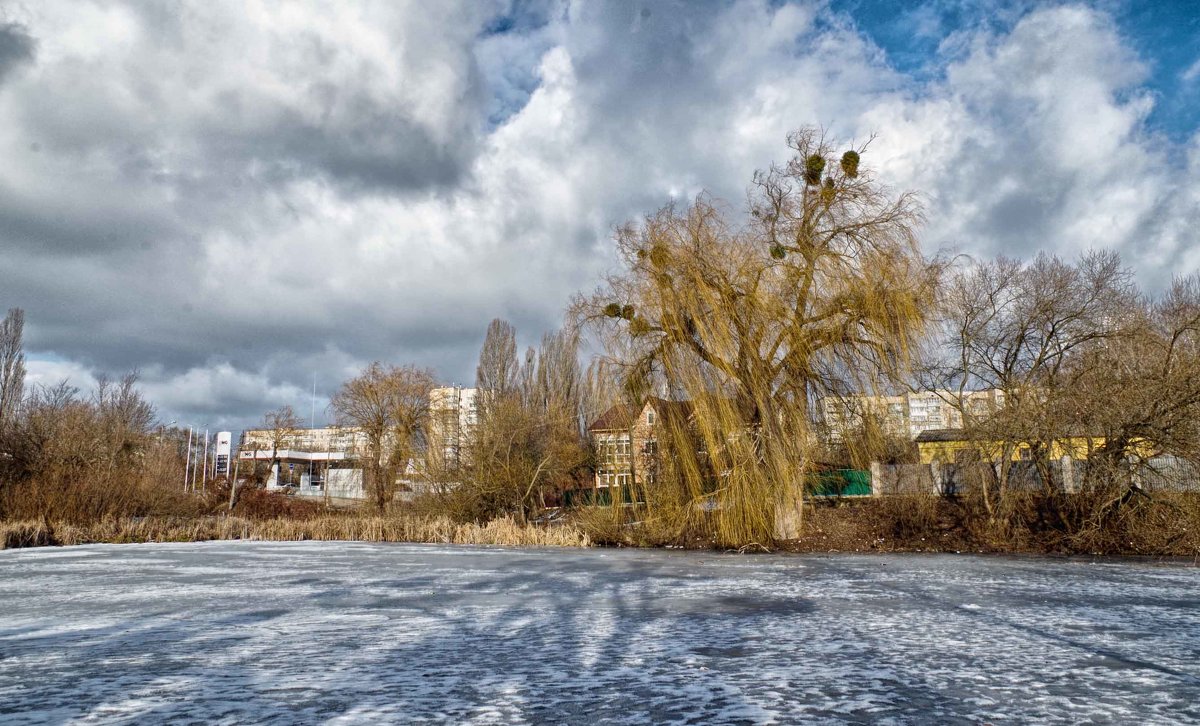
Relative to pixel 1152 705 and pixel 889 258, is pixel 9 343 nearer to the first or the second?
pixel 889 258

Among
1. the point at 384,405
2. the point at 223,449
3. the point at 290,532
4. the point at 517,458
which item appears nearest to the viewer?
the point at 290,532

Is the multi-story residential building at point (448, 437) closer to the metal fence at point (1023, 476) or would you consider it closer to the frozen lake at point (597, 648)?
the metal fence at point (1023, 476)

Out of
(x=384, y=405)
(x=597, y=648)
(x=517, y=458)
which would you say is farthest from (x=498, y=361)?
(x=597, y=648)

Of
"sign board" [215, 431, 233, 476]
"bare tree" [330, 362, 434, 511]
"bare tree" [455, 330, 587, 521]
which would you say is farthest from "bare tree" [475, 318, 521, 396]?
"sign board" [215, 431, 233, 476]

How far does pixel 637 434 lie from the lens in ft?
59.6

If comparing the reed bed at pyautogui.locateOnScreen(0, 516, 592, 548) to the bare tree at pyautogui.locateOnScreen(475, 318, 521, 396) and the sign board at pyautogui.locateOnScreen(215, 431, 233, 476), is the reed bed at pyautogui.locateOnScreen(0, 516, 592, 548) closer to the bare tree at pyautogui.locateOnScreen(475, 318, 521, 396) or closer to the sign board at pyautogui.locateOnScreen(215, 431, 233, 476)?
the bare tree at pyautogui.locateOnScreen(475, 318, 521, 396)

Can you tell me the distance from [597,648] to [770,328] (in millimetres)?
12179

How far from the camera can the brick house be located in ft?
57.6

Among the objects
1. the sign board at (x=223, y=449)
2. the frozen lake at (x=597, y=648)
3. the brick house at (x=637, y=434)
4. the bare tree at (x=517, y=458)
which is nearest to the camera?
the frozen lake at (x=597, y=648)

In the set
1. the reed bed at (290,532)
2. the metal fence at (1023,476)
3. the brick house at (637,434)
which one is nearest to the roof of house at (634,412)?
the brick house at (637,434)

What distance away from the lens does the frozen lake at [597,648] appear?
3902mm

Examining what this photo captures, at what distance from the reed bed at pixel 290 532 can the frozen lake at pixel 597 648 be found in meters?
8.90

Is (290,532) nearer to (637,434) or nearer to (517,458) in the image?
(517,458)

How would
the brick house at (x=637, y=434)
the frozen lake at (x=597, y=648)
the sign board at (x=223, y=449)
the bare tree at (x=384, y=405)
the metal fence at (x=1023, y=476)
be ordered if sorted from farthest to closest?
the sign board at (x=223, y=449)
the bare tree at (x=384, y=405)
the brick house at (x=637, y=434)
the metal fence at (x=1023, y=476)
the frozen lake at (x=597, y=648)
